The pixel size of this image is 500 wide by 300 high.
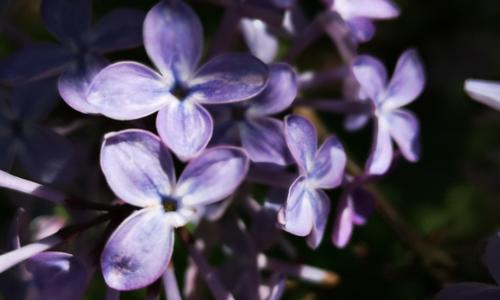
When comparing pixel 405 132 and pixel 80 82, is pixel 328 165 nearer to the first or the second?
pixel 405 132

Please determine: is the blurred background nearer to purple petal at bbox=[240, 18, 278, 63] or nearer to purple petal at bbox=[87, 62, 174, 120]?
purple petal at bbox=[240, 18, 278, 63]

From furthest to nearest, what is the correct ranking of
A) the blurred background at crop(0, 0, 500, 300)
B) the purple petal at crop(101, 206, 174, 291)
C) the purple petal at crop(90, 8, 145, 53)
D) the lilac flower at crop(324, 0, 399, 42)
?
the blurred background at crop(0, 0, 500, 300), the lilac flower at crop(324, 0, 399, 42), the purple petal at crop(90, 8, 145, 53), the purple petal at crop(101, 206, 174, 291)

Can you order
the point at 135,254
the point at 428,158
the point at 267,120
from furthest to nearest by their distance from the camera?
the point at 428,158 → the point at 267,120 → the point at 135,254

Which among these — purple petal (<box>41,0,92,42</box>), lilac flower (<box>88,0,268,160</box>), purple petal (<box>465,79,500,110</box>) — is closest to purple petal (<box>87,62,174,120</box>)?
lilac flower (<box>88,0,268,160</box>)

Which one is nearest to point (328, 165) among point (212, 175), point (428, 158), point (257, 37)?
point (212, 175)

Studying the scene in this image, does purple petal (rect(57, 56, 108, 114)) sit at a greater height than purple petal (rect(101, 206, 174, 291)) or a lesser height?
greater

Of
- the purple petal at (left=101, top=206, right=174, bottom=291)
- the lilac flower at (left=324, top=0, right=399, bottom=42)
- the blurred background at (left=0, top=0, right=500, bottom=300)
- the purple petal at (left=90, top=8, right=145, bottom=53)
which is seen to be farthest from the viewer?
the blurred background at (left=0, top=0, right=500, bottom=300)

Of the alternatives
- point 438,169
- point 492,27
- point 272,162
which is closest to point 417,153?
point 272,162

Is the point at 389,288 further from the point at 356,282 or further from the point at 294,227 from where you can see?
A: the point at 294,227
